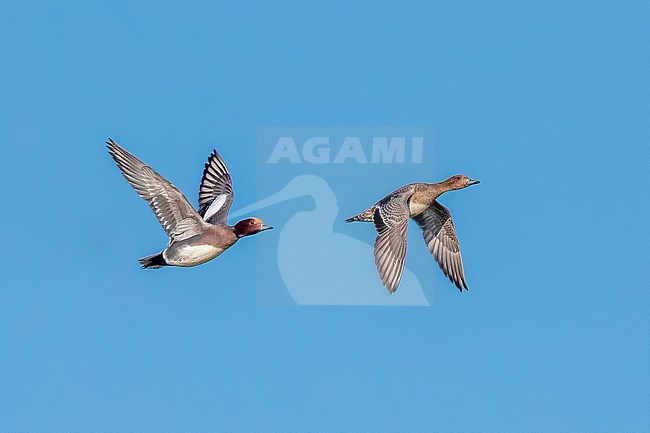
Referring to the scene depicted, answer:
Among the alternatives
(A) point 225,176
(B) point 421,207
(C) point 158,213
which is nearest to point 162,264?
(C) point 158,213

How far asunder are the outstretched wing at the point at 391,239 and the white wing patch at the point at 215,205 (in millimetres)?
2696

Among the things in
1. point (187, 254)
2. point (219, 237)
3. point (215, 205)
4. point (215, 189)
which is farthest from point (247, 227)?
point (215, 189)

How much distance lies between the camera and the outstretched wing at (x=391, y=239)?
2142cm

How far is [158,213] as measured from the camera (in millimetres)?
21172

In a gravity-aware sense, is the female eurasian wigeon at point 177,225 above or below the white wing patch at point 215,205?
below

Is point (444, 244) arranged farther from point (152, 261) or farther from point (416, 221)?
point (152, 261)

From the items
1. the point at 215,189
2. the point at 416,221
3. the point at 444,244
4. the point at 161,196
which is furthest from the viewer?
the point at 416,221

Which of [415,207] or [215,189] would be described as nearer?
[415,207]

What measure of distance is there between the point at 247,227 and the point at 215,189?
9.26ft

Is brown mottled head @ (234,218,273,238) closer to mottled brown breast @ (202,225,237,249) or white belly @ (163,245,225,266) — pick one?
mottled brown breast @ (202,225,237,249)

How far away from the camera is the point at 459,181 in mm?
24000

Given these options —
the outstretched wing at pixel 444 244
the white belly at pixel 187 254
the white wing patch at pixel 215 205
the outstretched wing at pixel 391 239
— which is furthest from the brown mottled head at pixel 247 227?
the outstretched wing at pixel 444 244

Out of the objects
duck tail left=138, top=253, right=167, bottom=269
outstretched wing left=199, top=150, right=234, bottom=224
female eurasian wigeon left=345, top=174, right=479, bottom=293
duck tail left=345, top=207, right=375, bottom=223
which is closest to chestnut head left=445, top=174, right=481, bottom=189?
female eurasian wigeon left=345, top=174, right=479, bottom=293

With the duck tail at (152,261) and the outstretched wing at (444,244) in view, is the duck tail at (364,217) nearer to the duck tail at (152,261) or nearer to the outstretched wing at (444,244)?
the outstretched wing at (444,244)
